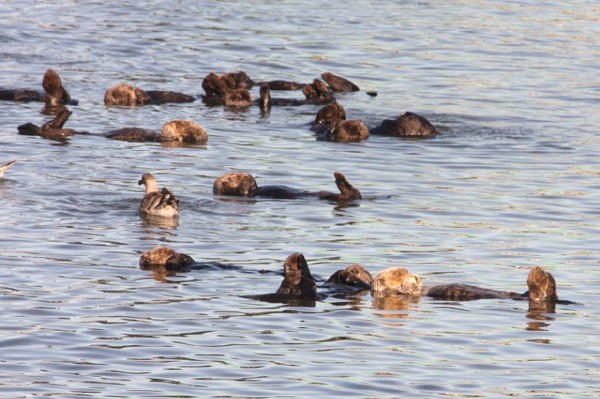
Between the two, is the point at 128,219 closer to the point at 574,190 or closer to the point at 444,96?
A: the point at 574,190

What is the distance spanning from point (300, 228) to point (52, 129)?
512 cm

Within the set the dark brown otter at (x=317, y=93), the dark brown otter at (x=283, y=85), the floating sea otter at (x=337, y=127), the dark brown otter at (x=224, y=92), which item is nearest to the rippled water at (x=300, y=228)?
the floating sea otter at (x=337, y=127)

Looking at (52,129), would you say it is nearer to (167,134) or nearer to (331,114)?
(167,134)

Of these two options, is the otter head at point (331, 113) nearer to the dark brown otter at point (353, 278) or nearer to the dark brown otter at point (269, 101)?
the dark brown otter at point (269, 101)

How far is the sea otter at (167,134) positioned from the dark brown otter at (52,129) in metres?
0.53

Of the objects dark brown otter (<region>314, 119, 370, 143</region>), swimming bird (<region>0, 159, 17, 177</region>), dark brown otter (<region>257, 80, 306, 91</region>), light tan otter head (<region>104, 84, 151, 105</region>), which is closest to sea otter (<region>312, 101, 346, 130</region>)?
dark brown otter (<region>314, 119, 370, 143</region>)

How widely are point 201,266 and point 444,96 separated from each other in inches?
455

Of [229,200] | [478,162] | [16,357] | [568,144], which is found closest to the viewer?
Answer: [16,357]

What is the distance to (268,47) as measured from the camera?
27.1 meters

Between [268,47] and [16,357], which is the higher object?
[268,47]

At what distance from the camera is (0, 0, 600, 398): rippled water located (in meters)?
9.02

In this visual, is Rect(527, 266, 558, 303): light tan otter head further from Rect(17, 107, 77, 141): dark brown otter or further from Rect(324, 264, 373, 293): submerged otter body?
Rect(17, 107, 77, 141): dark brown otter

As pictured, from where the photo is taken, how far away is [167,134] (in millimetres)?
17734

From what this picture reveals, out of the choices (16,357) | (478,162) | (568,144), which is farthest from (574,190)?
(16,357)
